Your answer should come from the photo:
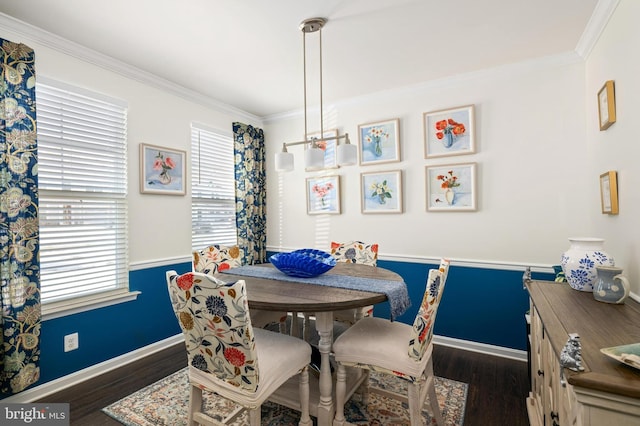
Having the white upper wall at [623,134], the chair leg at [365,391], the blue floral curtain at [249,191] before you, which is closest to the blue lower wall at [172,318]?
the blue floral curtain at [249,191]

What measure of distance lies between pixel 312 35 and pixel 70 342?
2.90m

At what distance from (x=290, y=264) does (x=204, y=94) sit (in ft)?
7.49

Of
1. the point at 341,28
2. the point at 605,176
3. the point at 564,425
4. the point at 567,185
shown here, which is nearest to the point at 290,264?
the point at 564,425

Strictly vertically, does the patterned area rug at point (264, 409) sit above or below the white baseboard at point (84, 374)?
below

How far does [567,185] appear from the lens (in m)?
2.57

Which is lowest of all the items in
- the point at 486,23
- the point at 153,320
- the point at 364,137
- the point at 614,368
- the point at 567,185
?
the point at 153,320

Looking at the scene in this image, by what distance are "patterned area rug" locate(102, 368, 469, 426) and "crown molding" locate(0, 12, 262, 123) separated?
2572 millimetres

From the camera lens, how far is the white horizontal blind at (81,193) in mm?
2252

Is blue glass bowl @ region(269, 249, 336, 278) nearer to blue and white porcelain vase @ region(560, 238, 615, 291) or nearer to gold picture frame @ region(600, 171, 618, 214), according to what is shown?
blue and white porcelain vase @ region(560, 238, 615, 291)

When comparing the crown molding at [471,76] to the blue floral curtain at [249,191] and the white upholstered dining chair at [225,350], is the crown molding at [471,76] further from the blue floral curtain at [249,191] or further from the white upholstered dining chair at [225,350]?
the white upholstered dining chair at [225,350]

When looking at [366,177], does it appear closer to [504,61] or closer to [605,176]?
[504,61]

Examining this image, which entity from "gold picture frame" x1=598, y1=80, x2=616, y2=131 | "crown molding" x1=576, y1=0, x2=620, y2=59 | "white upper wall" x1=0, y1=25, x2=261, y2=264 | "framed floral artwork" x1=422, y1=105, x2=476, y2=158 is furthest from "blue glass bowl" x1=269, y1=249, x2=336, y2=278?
"crown molding" x1=576, y1=0, x2=620, y2=59

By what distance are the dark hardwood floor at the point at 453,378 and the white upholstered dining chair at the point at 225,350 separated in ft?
3.15

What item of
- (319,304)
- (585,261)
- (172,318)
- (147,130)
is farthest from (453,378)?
(147,130)
